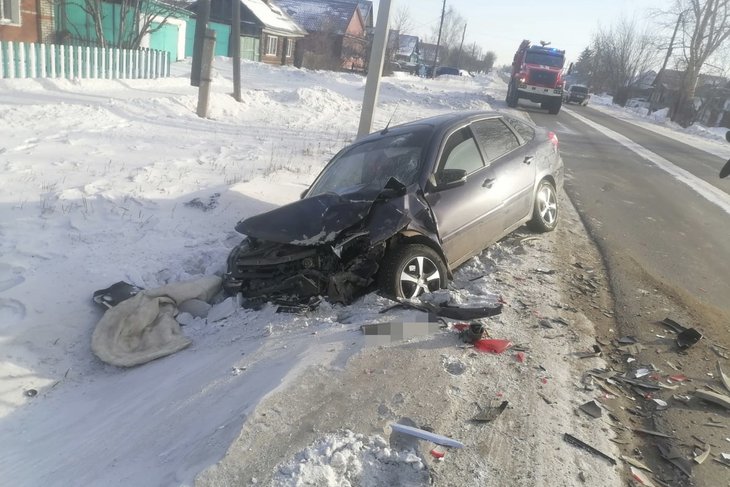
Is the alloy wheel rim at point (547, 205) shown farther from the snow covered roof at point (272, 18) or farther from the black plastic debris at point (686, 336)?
the snow covered roof at point (272, 18)

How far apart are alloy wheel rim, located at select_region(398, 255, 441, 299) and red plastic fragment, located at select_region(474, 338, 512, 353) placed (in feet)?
2.77

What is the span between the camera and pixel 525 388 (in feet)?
11.0

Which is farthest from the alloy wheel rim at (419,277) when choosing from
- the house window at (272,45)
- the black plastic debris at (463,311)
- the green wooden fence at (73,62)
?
the house window at (272,45)

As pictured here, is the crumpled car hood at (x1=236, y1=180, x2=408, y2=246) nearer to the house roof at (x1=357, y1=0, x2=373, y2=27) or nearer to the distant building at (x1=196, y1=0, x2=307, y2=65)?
the distant building at (x1=196, y1=0, x2=307, y2=65)

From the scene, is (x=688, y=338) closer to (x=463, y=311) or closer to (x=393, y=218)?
(x=463, y=311)

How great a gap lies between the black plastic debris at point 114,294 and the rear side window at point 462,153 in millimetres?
3096

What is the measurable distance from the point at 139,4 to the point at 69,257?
18738 mm

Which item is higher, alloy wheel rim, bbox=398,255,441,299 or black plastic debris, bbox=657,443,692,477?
alloy wheel rim, bbox=398,255,441,299

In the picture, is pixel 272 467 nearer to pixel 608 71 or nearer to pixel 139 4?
pixel 139 4

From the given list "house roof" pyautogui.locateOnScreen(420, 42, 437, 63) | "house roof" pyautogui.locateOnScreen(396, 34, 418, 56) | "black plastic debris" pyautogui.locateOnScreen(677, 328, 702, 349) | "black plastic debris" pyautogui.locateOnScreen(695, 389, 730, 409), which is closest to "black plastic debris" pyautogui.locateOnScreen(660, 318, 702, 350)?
"black plastic debris" pyautogui.locateOnScreen(677, 328, 702, 349)

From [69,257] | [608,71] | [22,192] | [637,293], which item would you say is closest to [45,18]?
[22,192]

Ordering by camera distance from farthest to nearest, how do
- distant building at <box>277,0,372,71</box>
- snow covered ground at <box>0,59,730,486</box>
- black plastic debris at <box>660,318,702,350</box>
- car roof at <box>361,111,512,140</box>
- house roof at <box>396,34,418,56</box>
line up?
1. house roof at <box>396,34,418,56</box>
2. distant building at <box>277,0,372,71</box>
3. car roof at <box>361,111,512,140</box>
4. black plastic debris at <box>660,318,702,350</box>
5. snow covered ground at <box>0,59,730,486</box>

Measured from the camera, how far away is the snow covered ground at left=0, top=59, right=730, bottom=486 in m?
3.12

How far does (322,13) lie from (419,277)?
52.7 metres
